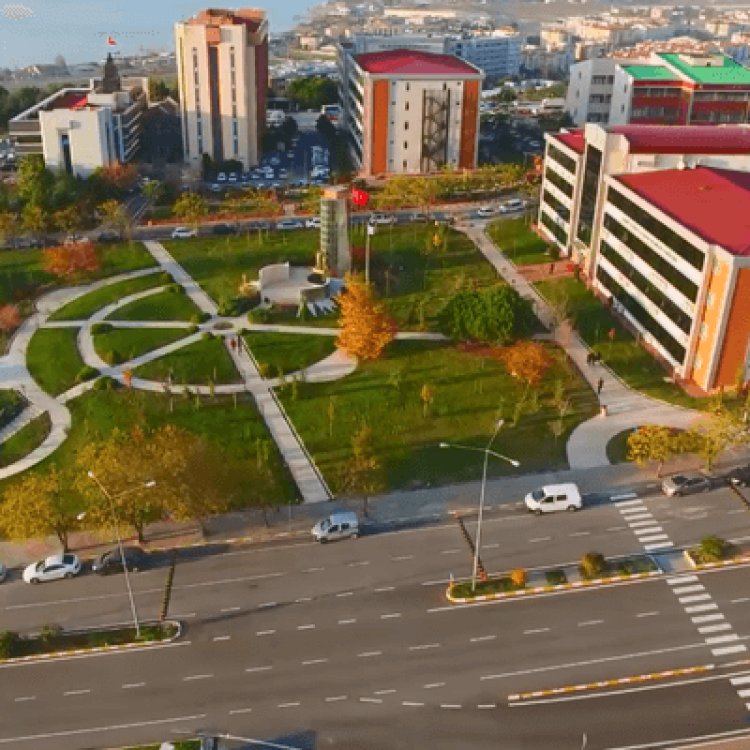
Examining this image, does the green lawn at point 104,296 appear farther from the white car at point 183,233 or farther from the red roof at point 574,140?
the red roof at point 574,140

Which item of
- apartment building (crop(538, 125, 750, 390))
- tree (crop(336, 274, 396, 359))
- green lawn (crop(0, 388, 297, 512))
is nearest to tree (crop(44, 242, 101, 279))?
green lawn (crop(0, 388, 297, 512))

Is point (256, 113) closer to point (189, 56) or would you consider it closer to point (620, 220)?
point (189, 56)

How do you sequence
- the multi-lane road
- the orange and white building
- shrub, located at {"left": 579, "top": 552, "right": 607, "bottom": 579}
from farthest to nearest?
1. the orange and white building
2. shrub, located at {"left": 579, "top": 552, "right": 607, "bottom": 579}
3. the multi-lane road

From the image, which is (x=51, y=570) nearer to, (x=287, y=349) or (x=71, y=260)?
(x=287, y=349)

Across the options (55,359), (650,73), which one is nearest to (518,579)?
(55,359)

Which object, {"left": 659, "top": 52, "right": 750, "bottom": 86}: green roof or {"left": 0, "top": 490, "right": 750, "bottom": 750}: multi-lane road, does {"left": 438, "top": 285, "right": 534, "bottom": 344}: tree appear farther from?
{"left": 659, "top": 52, "right": 750, "bottom": 86}: green roof

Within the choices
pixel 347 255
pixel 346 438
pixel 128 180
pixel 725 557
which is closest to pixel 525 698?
pixel 725 557

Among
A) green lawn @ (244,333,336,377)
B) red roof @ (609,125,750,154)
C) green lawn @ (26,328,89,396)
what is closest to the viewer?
green lawn @ (26,328,89,396)

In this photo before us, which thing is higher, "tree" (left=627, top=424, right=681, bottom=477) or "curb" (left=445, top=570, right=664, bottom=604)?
"tree" (left=627, top=424, right=681, bottom=477)
